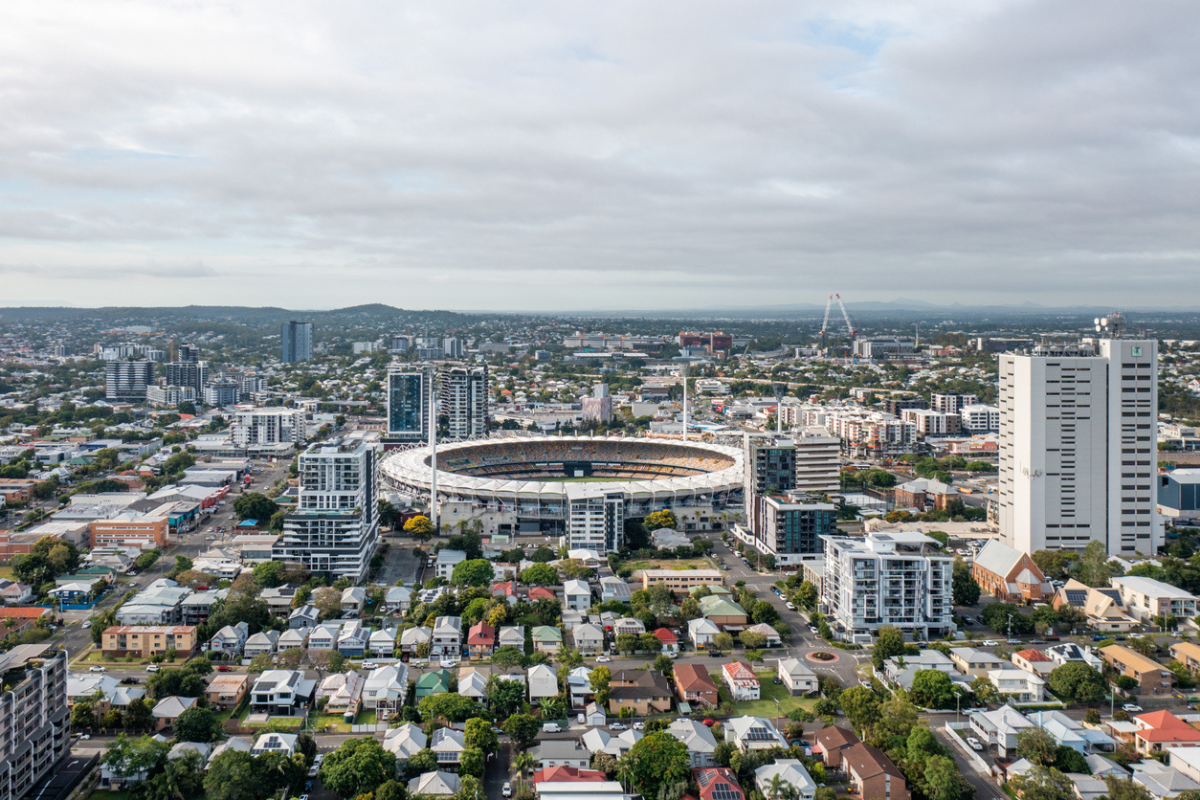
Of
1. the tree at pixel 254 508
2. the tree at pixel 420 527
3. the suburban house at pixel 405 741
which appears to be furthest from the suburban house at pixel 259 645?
the tree at pixel 254 508

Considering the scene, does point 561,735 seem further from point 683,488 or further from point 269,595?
point 683,488

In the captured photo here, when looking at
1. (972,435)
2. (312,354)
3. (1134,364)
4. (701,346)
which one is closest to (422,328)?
(312,354)

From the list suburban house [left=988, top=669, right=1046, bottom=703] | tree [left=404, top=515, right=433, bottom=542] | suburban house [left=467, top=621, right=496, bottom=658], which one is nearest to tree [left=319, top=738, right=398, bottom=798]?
suburban house [left=467, top=621, right=496, bottom=658]

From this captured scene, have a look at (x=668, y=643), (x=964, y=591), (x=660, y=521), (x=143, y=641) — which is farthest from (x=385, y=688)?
(x=660, y=521)

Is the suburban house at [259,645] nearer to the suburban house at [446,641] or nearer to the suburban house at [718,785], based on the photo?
the suburban house at [446,641]

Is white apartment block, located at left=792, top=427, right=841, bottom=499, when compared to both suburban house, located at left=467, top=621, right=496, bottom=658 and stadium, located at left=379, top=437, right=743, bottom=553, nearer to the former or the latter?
stadium, located at left=379, top=437, right=743, bottom=553
